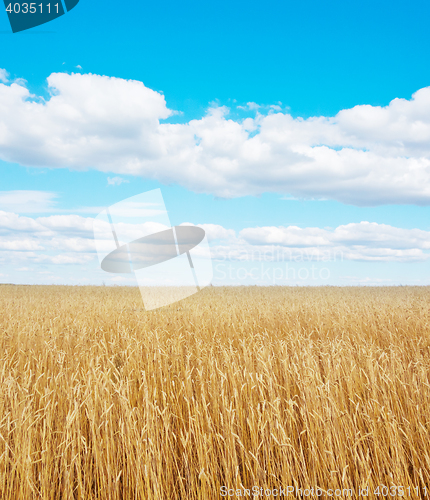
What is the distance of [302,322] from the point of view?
318 inches

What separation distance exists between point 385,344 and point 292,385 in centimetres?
374

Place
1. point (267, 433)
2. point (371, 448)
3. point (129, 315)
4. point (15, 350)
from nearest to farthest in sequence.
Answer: point (267, 433) < point (371, 448) < point (15, 350) < point (129, 315)

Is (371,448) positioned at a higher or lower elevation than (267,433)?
lower

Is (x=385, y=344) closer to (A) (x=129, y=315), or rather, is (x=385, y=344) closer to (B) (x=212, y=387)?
(B) (x=212, y=387)

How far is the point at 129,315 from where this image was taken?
8688 mm

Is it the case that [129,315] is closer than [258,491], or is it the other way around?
[258,491]

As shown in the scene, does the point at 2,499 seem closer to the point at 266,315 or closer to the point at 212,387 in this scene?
the point at 212,387

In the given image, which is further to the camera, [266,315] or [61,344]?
[266,315]

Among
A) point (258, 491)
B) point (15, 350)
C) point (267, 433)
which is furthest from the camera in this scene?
point (15, 350)

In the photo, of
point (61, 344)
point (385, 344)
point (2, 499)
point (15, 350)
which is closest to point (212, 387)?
point (2, 499)

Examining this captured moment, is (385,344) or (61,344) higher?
(61,344)

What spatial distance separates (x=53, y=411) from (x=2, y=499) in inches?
33.4

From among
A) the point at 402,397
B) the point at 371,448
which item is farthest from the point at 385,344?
the point at 371,448

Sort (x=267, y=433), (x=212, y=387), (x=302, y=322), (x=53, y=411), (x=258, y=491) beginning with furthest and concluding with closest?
A: (x=302, y=322), (x=212, y=387), (x=53, y=411), (x=267, y=433), (x=258, y=491)
